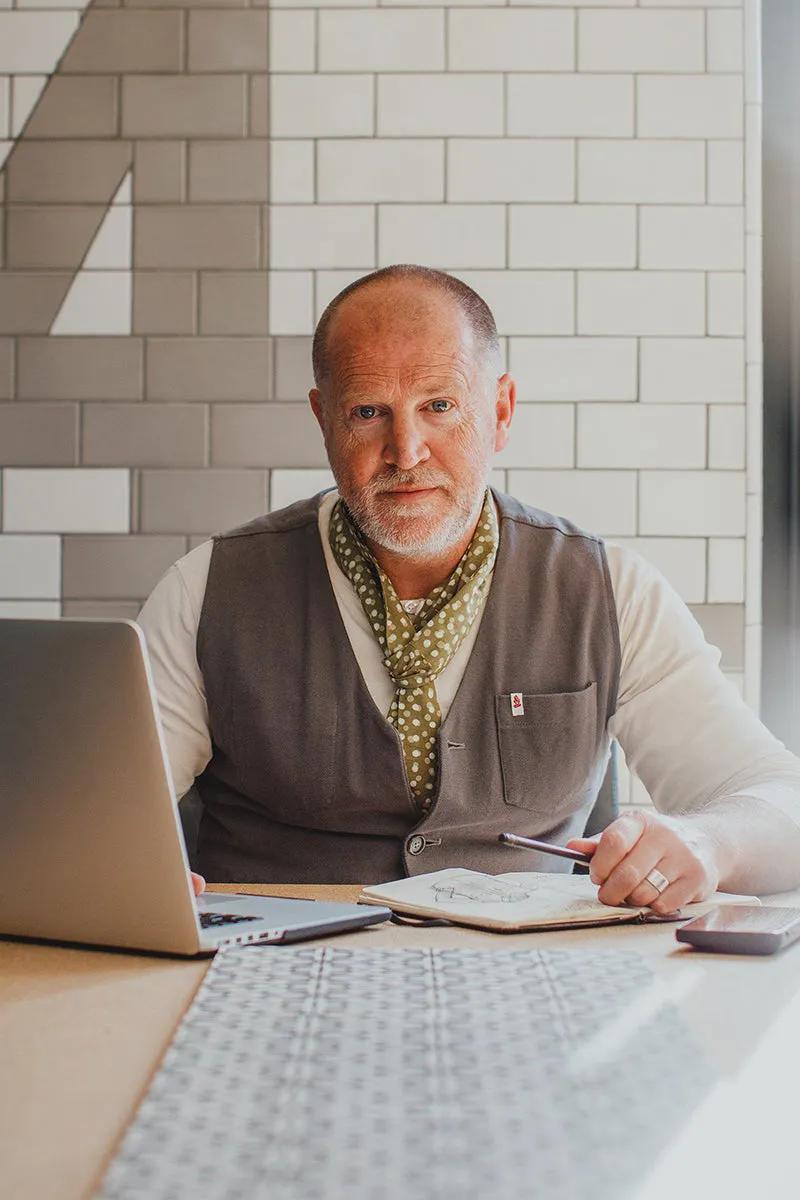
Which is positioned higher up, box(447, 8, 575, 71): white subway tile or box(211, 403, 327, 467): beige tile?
box(447, 8, 575, 71): white subway tile

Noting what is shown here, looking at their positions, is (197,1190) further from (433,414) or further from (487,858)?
(433,414)

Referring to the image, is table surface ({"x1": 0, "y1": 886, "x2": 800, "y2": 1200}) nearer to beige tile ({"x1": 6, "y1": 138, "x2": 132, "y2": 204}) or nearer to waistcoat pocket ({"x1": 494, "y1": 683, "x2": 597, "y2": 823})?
waistcoat pocket ({"x1": 494, "y1": 683, "x2": 597, "y2": 823})

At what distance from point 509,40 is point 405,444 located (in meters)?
1.29

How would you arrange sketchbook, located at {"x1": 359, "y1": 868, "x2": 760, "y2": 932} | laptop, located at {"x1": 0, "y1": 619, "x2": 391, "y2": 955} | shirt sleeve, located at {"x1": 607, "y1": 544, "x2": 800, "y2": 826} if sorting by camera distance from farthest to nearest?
shirt sleeve, located at {"x1": 607, "y1": 544, "x2": 800, "y2": 826}, sketchbook, located at {"x1": 359, "y1": 868, "x2": 760, "y2": 932}, laptop, located at {"x1": 0, "y1": 619, "x2": 391, "y2": 955}

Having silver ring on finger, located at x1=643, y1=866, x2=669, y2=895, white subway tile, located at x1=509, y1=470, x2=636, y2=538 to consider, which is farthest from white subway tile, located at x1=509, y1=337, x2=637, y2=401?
silver ring on finger, located at x1=643, y1=866, x2=669, y2=895

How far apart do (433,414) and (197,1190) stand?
1331mm

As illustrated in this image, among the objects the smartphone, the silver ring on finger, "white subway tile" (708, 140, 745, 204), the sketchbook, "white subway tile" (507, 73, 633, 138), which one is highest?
"white subway tile" (507, 73, 633, 138)

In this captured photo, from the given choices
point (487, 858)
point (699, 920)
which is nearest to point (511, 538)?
point (487, 858)

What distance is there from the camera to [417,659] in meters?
1.70

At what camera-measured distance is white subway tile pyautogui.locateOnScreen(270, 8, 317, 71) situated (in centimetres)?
259

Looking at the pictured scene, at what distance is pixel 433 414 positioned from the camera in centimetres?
177

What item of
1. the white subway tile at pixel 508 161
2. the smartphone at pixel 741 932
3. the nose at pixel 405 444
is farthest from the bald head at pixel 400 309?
the smartphone at pixel 741 932

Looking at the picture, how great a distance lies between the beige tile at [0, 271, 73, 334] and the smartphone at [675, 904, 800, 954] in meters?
2.03

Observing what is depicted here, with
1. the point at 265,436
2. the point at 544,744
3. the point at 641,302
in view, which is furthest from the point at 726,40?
the point at 544,744
